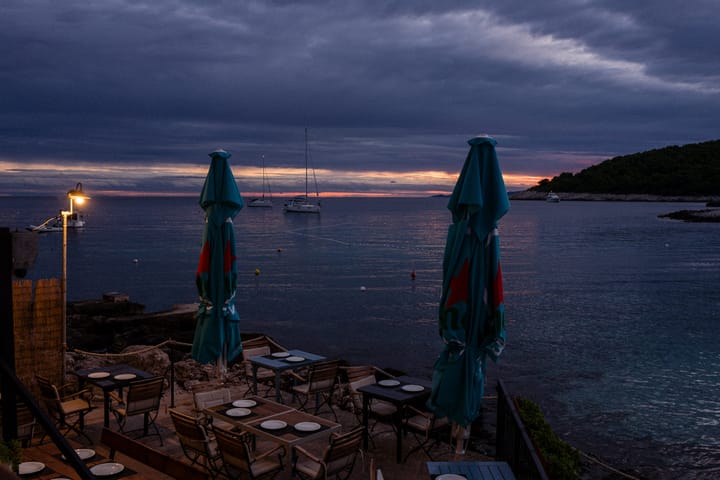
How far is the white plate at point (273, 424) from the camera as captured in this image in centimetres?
806

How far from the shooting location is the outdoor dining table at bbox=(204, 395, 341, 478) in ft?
25.4

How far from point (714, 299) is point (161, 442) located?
40.4 meters

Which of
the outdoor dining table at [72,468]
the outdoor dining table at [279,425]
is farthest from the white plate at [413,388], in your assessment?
the outdoor dining table at [72,468]

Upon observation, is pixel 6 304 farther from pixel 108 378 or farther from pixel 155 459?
pixel 108 378

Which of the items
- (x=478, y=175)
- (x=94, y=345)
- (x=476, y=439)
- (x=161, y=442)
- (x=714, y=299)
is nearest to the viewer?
(x=478, y=175)

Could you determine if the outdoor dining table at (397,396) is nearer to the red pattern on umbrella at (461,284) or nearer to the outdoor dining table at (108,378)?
the red pattern on umbrella at (461,284)

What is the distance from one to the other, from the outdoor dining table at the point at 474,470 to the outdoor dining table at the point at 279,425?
1772 millimetres

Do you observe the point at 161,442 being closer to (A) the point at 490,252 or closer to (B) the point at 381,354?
(A) the point at 490,252

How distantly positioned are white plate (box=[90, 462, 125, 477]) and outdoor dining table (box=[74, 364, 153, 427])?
11.3 feet

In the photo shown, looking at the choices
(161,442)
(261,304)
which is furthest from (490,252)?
(261,304)

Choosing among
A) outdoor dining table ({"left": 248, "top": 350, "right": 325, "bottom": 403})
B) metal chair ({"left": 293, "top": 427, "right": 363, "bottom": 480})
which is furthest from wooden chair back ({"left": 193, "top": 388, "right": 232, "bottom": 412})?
metal chair ({"left": 293, "top": 427, "right": 363, "bottom": 480})

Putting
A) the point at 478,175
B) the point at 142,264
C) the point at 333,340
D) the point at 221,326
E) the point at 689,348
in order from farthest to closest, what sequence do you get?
the point at 142,264 → the point at 333,340 → the point at 689,348 → the point at 221,326 → the point at 478,175

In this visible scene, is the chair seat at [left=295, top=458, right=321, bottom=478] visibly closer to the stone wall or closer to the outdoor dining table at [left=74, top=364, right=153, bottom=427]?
the outdoor dining table at [left=74, top=364, right=153, bottom=427]

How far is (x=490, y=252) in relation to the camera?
7.77 meters
